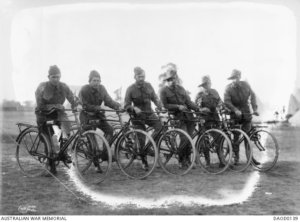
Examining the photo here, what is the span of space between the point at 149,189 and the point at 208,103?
70.6 inches

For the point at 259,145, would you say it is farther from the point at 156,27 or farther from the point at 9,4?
the point at 9,4

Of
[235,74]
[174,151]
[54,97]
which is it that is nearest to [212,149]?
[174,151]

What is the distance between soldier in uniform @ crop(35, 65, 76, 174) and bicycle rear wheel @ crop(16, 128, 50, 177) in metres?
0.18

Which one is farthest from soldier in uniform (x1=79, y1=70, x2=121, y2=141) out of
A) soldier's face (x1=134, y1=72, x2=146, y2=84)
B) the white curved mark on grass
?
the white curved mark on grass

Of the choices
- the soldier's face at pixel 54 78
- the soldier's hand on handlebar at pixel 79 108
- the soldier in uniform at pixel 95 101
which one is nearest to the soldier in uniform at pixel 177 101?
the soldier in uniform at pixel 95 101

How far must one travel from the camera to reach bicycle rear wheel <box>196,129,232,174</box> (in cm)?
539

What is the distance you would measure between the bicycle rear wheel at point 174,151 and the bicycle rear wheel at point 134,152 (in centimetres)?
21

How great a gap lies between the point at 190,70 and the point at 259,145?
4.96 ft

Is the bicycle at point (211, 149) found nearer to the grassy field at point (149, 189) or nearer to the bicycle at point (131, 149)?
the grassy field at point (149, 189)

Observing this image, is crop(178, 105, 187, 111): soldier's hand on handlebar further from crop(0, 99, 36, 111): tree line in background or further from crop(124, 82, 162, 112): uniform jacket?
crop(0, 99, 36, 111): tree line in background

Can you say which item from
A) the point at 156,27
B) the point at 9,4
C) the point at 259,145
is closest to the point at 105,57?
the point at 156,27

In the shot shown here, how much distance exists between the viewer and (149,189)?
470 centimetres

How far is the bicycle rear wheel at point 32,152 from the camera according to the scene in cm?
520

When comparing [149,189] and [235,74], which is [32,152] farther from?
[235,74]
